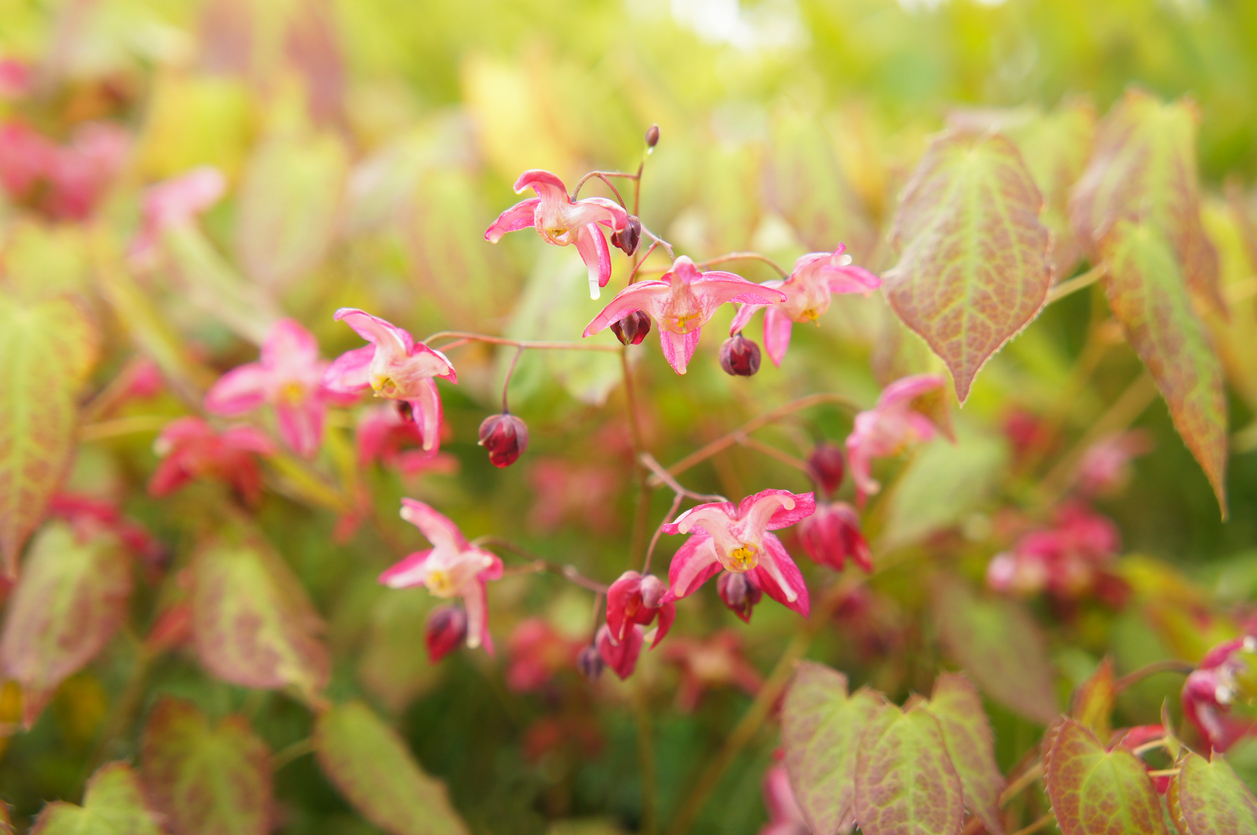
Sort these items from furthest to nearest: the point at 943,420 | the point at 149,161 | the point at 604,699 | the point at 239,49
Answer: the point at 239,49 → the point at 149,161 → the point at 604,699 → the point at 943,420

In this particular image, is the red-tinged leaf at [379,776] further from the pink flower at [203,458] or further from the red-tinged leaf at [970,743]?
the red-tinged leaf at [970,743]

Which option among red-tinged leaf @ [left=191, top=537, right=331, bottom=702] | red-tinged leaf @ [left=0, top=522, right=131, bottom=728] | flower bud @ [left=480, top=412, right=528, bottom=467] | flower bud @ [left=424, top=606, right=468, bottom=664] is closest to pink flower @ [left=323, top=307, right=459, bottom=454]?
flower bud @ [left=480, top=412, right=528, bottom=467]

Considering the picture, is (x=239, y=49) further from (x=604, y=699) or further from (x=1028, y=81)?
(x=1028, y=81)

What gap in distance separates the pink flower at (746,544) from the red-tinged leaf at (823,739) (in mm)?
108

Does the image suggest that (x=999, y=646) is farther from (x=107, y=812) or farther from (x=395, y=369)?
(x=107, y=812)

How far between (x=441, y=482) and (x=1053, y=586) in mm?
832

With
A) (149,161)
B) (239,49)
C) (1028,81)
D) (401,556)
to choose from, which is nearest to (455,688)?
(401,556)

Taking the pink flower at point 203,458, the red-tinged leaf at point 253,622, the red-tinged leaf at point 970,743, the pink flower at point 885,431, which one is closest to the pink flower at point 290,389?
the pink flower at point 203,458

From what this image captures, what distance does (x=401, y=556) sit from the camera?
84 centimetres

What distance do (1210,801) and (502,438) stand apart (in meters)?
0.52

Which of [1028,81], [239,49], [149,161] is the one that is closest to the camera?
[149,161]

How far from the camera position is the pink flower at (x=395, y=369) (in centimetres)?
51

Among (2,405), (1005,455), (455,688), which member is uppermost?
(2,405)

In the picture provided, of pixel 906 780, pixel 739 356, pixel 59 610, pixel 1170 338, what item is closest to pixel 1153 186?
pixel 1170 338
